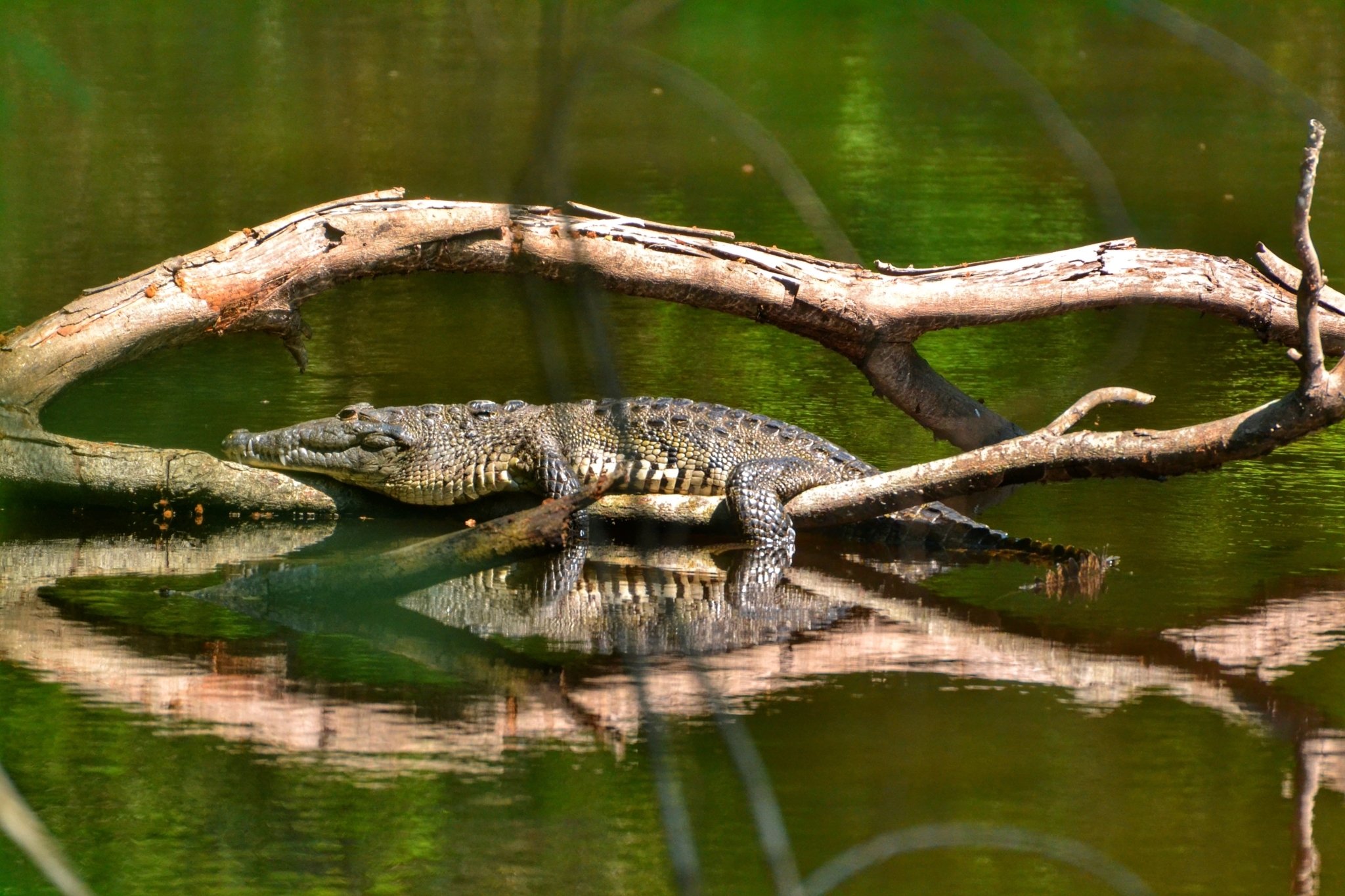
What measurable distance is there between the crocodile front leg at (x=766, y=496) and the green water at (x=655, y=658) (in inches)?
9.8

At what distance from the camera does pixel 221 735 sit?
4.28m

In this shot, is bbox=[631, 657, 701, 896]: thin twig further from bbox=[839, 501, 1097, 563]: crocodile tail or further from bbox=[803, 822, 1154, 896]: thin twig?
bbox=[839, 501, 1097, 563]: crocodile tail

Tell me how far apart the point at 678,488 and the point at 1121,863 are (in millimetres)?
3190

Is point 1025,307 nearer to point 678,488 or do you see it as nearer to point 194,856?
point 678,488

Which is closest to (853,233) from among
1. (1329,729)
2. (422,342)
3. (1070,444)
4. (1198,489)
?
(422,342)

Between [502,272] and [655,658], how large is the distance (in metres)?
2.37

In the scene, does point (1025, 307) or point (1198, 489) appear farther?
point (1198, 489)

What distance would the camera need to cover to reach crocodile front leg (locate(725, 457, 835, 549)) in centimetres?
617

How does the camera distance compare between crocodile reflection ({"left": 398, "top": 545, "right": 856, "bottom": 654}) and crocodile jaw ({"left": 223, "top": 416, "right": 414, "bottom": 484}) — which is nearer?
crocodile reflection ({"left": 398, "top": 545, "right": 856, "bottom": 654})

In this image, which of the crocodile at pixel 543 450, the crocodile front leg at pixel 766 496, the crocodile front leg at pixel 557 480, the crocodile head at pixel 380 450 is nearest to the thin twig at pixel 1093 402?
the crocodile at pixel 543 450

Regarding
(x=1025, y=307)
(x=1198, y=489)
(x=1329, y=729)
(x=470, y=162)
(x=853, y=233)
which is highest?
(x=470, y=162)

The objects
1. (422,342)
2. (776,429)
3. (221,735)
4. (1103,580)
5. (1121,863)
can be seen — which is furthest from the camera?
(422,342)

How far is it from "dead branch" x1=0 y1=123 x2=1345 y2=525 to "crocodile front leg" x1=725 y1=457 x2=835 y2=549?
98 mm

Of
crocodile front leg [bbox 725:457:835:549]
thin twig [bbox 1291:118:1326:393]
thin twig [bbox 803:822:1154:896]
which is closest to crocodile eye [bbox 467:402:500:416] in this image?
crocodile front leg [bbox 725:457:835:549]
